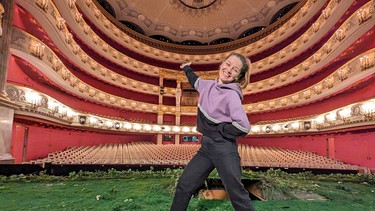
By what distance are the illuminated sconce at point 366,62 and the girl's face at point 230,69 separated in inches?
345

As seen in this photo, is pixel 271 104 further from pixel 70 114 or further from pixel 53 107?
pixel 53 107

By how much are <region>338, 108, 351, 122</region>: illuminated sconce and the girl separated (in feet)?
33.3

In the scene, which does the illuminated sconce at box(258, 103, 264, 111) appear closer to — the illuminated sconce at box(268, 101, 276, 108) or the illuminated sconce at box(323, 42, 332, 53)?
the illuminated sconce at box(268, 101, 276, 108)

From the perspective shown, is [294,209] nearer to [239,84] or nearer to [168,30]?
[239,84]

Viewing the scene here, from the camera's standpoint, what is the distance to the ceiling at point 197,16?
19117 millimetres

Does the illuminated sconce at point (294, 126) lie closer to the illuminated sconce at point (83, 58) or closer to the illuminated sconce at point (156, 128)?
the illuminated sconce at point (156, 128)

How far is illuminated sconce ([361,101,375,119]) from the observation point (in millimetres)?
7840

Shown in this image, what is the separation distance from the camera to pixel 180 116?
66.9ft

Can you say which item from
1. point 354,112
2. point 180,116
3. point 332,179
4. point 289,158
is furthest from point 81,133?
point 354,112

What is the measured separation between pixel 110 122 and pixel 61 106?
5072 millimetres

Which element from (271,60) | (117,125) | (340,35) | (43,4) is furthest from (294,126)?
(43,4)

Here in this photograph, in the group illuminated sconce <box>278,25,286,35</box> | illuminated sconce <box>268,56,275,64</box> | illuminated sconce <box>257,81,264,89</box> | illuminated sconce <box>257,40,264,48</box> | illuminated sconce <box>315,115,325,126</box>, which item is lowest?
illuminated sconce <box>315,115,325,126</box>

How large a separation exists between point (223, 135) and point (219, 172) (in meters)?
0.26

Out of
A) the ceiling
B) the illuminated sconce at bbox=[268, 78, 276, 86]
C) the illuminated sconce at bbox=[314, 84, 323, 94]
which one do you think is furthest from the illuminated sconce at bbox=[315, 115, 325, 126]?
the ceiling
